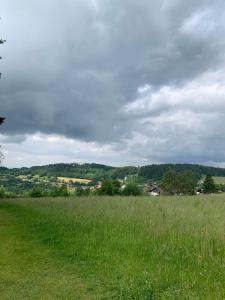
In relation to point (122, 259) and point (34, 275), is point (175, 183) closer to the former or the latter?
point (122, 259)

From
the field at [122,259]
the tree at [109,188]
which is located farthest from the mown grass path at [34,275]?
the tree at [109,188]

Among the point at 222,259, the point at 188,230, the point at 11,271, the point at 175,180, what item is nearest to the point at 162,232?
the point at 188,230

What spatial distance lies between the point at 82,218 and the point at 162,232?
6339 mm

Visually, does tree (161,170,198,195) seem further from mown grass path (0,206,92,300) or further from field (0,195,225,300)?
mown grass path (0,206,92,300)

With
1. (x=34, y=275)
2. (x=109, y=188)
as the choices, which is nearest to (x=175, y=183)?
(x=109, y=188)

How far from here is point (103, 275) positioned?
9664 mm

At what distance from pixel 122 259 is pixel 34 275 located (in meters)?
2.15

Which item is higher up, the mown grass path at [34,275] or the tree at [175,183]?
the tree at [175,183]

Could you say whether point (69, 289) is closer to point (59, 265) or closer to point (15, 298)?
point (15, 298)

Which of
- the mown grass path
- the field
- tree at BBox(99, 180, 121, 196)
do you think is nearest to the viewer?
the field

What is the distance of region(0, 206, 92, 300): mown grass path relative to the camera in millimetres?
8648

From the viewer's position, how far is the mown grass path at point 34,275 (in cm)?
865

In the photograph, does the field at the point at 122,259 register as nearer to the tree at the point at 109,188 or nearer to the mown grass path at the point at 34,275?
the mown grass path at the point at 34,275

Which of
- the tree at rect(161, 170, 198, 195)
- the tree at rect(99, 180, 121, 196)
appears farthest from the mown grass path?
the tree at rect(161, 170, 198, 195)
